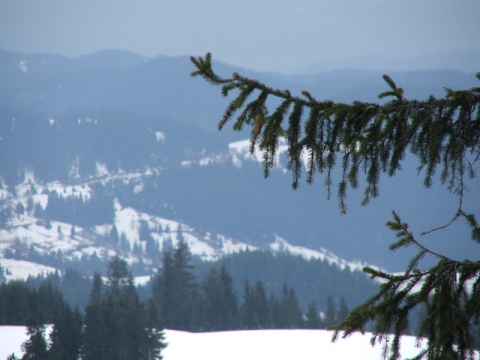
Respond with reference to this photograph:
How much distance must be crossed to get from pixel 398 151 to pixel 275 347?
21.7 meters

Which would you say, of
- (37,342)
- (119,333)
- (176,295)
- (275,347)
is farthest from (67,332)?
(176,295)

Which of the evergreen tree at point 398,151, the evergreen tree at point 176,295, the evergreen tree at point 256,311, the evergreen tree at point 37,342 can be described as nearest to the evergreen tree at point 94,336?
the evergreen tree at point 37,342

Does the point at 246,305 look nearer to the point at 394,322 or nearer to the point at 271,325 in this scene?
the point at 271,325

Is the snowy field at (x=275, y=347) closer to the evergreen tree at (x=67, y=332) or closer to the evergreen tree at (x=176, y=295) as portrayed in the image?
the evergreen tree at (x=67, y=332)

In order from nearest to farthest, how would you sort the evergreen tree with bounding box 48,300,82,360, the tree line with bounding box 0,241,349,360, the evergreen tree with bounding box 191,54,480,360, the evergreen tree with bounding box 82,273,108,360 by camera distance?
the evergreen tree with bounding box 191,54,480,360 → the evergreen tree with bounding box 48,300,82,360 → the tree line with bounding box 0,241,349,360 → the evergreen tree with bounding box 82,273,108,360

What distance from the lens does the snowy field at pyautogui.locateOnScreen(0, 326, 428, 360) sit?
23.6 metres

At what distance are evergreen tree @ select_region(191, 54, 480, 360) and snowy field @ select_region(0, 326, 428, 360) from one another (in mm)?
15495

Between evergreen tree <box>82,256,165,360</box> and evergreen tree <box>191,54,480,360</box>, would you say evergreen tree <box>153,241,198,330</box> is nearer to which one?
evergreen tree <box>82,256,165,360</box>

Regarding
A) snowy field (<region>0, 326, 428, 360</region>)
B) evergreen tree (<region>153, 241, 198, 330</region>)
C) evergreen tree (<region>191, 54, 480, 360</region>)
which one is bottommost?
evergreen tree (<region>153, 241, 198, 330</region>)

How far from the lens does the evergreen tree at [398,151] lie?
557cm

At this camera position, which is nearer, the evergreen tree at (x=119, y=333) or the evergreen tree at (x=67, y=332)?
the evergreen tree at (x=67, y=332)

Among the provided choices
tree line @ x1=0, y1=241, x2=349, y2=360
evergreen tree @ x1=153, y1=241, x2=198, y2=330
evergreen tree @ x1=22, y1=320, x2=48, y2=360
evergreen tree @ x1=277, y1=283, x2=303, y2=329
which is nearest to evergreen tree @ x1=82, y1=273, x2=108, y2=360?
tree line @ x1=0, y1=241, x2=349, y2=360

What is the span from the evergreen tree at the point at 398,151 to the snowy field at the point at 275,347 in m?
15.5

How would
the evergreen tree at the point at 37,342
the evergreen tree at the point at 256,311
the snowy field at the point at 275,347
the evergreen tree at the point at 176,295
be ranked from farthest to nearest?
1. the evergreen tree at the point at 256,311
2. the evergreen tree at the point at 176,295
3. the evergreen tree at the point at 37,342
4. the snowy field at the point at 275,347
